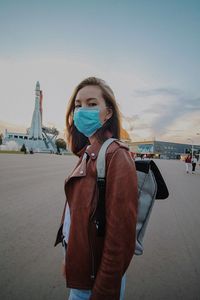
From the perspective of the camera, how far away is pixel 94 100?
1562 mm

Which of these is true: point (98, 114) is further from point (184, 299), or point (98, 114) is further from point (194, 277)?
point (194, 277)

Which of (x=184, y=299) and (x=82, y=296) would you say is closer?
(x=82, y=296)

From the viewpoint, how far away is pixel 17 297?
7.06ft

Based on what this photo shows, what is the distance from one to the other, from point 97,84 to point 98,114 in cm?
25

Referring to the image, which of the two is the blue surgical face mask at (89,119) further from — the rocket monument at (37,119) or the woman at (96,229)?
the rocket monument at (37,119)

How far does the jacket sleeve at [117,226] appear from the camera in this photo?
44.5 inches

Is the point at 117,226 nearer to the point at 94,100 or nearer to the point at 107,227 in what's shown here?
the point at 107,227

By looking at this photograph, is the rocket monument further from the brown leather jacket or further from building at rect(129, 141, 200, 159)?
the brown leather jacket

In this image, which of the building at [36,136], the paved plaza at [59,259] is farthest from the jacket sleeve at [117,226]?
the building at [36,136]

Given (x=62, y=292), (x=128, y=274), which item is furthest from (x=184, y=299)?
(x=62, y=292)

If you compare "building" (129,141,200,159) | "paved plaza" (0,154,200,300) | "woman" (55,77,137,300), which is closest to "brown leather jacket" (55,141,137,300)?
"woman" (55,77,137,300)

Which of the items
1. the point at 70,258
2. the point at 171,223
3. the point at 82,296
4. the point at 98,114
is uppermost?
the point at 98,114

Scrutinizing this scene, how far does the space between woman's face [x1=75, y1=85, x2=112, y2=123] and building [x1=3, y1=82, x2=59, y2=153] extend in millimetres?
81080

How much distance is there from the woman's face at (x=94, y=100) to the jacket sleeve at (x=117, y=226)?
1.63 ft
